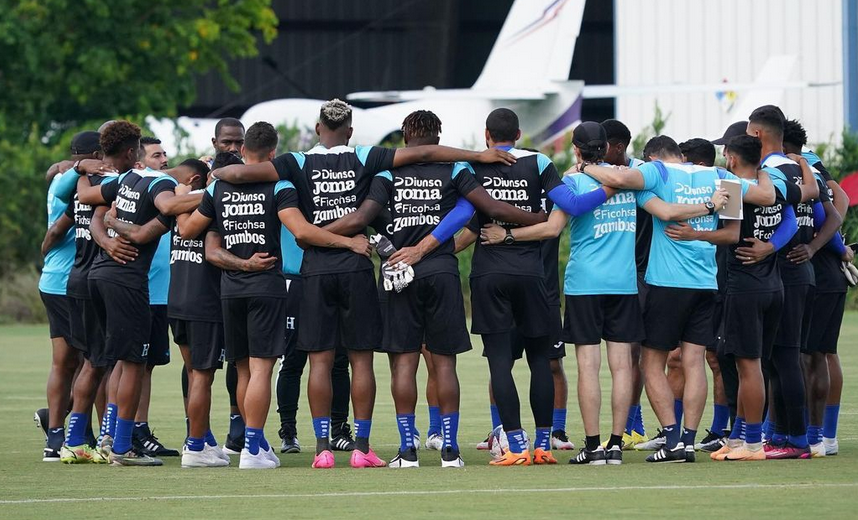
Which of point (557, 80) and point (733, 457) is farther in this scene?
point (557, 80)

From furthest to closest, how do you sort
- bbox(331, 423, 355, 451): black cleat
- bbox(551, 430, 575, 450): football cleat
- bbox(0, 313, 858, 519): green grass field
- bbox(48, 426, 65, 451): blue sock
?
bbox(331, 423, 355, 451): black cleat → bbox(551, 430, 575, 450): football cleat → bbox(48, 426, 65, 451): blue sock → bbox(0, 313, 858, 519): green grass field

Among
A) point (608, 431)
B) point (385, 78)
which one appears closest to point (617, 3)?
point (385, 78)

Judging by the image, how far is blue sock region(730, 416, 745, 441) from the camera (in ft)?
30.8

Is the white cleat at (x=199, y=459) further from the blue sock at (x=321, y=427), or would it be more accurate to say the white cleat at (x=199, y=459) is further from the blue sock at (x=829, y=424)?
the blue sock at (x=829, y=424)

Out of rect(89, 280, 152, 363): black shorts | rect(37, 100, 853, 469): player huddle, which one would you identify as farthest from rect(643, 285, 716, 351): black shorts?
rect(89, 280, 152, 363): black shorts

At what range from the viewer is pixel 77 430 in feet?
31.8

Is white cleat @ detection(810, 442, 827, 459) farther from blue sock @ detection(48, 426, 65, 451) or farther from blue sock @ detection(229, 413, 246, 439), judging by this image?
blue sock @ detection(48, 426, 65, 451)

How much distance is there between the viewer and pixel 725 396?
9.97 metres

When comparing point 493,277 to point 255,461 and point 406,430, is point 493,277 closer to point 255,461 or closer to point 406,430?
point 406,430

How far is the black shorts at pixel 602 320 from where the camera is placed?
9.00 m

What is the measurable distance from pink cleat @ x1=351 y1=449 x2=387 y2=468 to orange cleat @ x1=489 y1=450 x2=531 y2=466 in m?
0.71

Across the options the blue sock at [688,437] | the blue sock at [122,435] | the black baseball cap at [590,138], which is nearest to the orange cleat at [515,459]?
the blue sock at [688,437]

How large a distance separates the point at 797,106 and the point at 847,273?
92.2 ft

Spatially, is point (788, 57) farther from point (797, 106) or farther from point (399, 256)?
point (399, 256)
